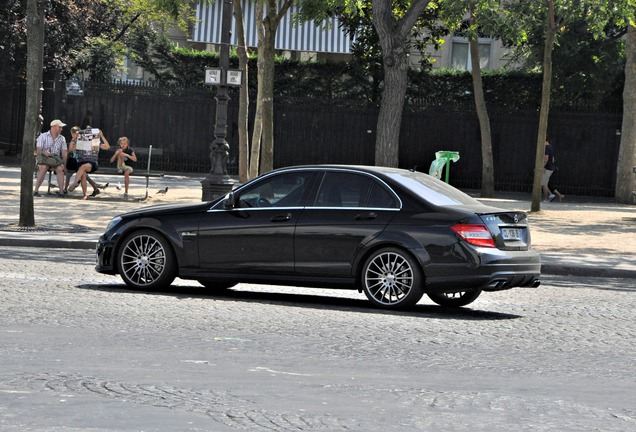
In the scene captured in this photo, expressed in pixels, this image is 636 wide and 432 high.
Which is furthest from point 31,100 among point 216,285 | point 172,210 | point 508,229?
point 508,229

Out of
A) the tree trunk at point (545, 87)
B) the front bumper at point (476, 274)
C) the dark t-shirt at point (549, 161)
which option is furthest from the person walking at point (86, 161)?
the front bumper at point (476, 274)

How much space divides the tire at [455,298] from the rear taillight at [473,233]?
107 centimetres

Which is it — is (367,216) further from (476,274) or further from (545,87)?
(545,87)

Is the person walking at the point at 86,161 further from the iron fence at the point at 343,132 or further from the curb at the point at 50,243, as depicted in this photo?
the iron fence at the point at 343,132

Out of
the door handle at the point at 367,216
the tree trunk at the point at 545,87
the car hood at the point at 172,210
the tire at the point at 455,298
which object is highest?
the tree trunk at the point at 545,87

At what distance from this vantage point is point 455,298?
13117 mm

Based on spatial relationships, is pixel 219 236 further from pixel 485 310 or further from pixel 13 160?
pixel 13 160

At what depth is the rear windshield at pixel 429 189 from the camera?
12.5m

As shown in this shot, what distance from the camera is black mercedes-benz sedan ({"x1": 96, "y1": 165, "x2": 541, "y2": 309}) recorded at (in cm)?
1205

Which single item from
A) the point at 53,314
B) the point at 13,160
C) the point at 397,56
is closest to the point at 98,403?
the point at 53,314

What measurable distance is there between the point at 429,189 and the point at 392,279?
1.10 meters

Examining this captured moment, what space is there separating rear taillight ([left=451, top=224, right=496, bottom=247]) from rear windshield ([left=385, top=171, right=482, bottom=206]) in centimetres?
46

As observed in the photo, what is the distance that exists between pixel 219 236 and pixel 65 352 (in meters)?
4.11

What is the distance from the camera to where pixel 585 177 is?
116 feet
